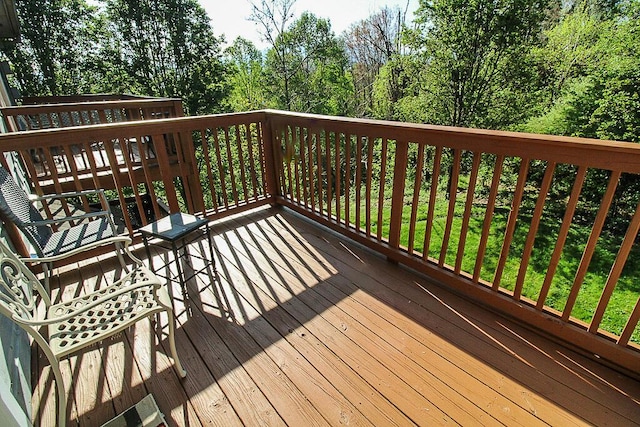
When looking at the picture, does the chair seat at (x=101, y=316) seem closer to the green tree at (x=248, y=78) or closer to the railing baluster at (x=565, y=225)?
the railing baluster at (x=565, y=225)

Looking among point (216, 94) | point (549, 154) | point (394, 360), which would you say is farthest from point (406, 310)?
point (216, 94)

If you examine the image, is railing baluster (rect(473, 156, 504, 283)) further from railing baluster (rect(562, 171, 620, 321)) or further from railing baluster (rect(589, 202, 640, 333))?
railing baluster (rect(589, 202, 640, 333))

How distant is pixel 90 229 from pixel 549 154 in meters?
2.87

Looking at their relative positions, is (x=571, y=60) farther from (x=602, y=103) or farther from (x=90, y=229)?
(x=90, y=229)

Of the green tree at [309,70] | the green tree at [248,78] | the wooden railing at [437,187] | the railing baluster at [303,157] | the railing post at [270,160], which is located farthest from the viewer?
the green tree at [248,78]

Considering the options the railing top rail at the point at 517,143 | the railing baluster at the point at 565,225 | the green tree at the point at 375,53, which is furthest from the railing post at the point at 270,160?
the green tree at the point at 375,53

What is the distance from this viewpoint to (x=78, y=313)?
1.21 m

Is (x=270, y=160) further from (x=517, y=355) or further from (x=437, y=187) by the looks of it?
(x=517, y=355)

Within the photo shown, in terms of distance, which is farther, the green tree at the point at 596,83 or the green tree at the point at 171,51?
the green tree at the point at 171,51

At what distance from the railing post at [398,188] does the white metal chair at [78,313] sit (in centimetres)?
169

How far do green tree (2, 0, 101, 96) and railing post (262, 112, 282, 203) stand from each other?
14590 millimetres

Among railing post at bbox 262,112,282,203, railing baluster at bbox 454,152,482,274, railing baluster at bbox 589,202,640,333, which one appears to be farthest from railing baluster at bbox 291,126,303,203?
railing baluster at bbox 589,202,640,333

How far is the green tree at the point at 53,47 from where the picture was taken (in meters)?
12.0

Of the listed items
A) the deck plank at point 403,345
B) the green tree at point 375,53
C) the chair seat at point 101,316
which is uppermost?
the green tree at point 375,53
